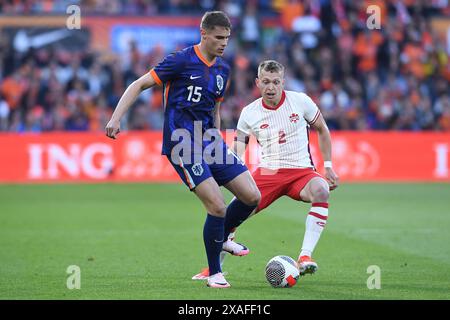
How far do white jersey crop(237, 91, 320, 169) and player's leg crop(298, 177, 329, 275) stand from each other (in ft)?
1.26

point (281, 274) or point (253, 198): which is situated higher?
point (253, 198)

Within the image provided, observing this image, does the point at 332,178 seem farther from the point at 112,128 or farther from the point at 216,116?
the point at 112,128

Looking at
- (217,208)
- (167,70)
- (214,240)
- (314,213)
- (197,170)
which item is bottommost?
(214,240)

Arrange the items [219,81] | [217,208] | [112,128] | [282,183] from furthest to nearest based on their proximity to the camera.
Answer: [282,183] → [219,81] → [217,208] → [112,128]

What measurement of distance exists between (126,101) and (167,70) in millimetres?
458

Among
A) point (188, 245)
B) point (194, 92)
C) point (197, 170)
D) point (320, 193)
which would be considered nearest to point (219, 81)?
point (194, 92)

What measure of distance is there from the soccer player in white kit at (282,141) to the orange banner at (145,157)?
10822 millimetres

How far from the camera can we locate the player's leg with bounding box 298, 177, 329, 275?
8.27 meters

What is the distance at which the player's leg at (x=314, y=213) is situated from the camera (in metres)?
8.27

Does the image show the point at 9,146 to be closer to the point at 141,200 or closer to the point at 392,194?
the point at 141,200

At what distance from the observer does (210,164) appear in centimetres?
791

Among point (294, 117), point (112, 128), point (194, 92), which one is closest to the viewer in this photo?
point (112, 128)

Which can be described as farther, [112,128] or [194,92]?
[194,92]

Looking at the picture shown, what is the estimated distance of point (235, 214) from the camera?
852 cm
